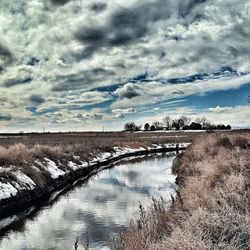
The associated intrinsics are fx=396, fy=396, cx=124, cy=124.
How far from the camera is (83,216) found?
16.9 m

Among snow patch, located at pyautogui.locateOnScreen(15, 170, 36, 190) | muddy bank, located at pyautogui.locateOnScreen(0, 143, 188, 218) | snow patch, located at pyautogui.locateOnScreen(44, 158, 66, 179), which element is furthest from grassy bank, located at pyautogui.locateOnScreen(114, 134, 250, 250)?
snow patch, located at pyautogui.locateOnScreen(44, 158, 66, 179)

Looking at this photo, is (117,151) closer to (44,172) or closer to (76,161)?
(76,161)

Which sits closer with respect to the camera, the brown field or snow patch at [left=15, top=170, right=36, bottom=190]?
snow patch at [left=15, top=170, right=36, bottom=190]

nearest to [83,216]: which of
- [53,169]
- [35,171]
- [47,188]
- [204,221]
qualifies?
[47,188]

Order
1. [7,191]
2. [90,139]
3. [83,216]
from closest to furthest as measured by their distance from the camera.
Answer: [83,216]
[7,191]
[90,139]

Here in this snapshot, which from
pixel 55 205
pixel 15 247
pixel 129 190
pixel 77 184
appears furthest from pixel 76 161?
pixel 15 247

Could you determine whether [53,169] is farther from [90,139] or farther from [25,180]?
[90,139]

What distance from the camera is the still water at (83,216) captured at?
43.9 feet

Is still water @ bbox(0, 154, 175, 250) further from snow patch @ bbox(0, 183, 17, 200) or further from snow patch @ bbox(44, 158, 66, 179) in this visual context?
snow patch @ bbox(44, 158, 66, 179)

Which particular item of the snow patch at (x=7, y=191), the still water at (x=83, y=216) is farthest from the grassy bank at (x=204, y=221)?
the snow patch at (x=7, y=191)

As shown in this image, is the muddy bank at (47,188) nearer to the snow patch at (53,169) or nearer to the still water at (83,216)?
the snow patch at (53,169)

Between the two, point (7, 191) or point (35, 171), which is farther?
point (35, 171)

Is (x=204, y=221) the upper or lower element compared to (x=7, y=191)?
upper

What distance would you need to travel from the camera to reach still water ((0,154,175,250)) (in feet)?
43.9
